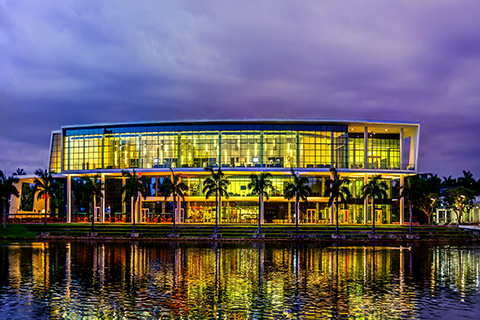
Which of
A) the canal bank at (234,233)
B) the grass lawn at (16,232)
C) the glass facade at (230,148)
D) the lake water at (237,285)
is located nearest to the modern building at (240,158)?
the glass facade at (230,148)

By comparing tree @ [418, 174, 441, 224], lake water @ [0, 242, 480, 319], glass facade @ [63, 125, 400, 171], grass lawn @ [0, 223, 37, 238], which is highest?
glass facade @ [63, 125, 400, 171]

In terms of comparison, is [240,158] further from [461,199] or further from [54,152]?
[54,152]

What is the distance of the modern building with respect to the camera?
9488 centimetres

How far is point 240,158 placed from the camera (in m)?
95.2

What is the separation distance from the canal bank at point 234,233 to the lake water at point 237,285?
2079 centimetres

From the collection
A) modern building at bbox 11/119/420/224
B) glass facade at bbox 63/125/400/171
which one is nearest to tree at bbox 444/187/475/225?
modern building at bbox 11/119/420/224

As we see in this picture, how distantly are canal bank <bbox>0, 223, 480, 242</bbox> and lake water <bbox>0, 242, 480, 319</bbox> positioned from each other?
20.8 meters

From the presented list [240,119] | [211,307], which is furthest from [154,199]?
[211,307]

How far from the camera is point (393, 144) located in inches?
4107

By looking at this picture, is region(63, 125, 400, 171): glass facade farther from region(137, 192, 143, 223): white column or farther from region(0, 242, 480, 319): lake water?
region(0, 242, 480, 319): lake water

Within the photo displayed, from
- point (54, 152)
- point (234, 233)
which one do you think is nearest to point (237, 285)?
point (234, 233)

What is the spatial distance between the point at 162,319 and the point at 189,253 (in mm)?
30175

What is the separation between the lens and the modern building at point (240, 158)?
94875 millimetres

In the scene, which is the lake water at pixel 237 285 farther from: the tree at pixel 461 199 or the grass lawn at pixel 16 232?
the tree at pixel 461 199
